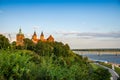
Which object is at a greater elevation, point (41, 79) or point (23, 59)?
point (23, 59)

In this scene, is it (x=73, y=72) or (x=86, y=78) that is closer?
(x=73, y=72)

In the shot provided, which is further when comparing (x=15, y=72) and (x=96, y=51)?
(x=96, y=51)

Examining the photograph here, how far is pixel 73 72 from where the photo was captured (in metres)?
7.73

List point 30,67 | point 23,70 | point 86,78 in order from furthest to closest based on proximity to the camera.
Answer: point 86,78 → point 30,67 → point 23,70

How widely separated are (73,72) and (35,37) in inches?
4120

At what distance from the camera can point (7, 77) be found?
260 inches

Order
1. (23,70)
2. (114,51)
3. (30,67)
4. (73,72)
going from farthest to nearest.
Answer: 1. (114,51)
2. (73,72)
3. (30,67)
4. (23,70)

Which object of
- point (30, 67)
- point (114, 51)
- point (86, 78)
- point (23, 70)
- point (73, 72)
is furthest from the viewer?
point (114, 51)

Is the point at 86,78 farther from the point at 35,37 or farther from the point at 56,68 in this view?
the point at 35,37

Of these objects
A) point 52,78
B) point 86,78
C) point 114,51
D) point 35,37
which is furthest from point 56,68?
point 114,51

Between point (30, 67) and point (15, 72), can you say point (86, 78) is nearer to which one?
point (30, 67)

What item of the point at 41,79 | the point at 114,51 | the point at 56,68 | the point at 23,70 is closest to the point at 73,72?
the point at 56,68

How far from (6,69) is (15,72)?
203 millimetres

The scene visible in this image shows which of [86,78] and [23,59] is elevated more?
[23,59]
